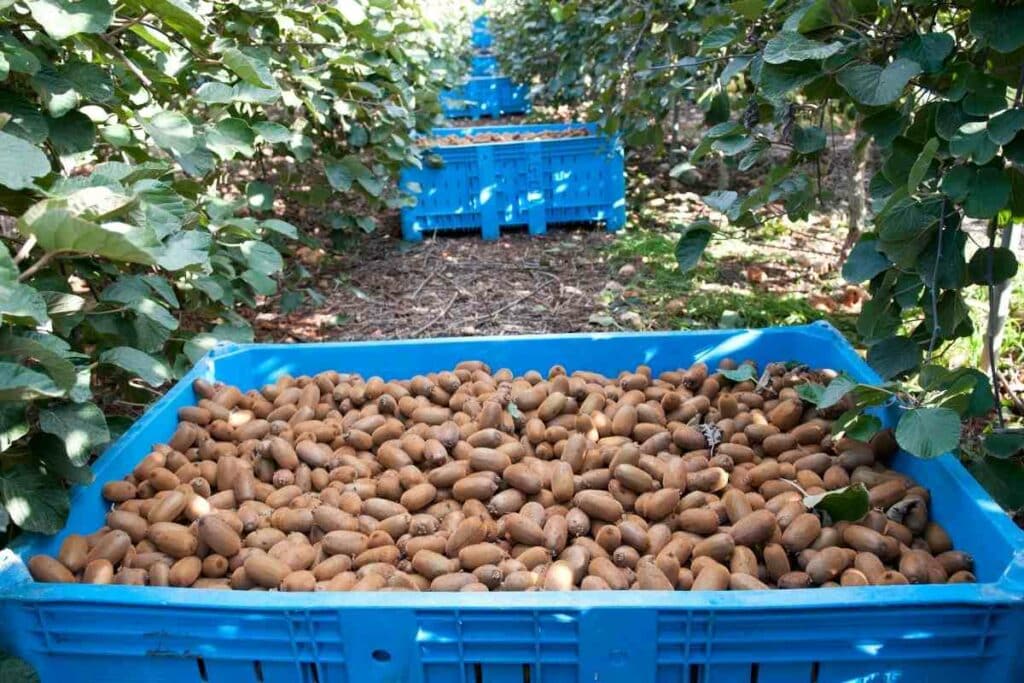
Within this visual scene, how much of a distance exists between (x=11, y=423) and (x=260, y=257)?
133cm

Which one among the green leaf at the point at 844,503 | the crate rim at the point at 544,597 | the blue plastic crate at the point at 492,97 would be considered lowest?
the blue plastic crate at the point at 492,97

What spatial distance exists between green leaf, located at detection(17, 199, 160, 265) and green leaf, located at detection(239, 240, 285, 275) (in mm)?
1317

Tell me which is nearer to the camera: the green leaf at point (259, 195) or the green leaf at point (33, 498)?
the green leaf at point (33, 498)

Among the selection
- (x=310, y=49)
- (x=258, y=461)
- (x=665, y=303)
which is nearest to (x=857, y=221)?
(x=665, y=303)

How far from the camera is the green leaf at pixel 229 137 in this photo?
7.43 feet

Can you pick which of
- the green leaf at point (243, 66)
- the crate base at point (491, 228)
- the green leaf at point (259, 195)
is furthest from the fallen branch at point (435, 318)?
the green leaf at point (243, 66)

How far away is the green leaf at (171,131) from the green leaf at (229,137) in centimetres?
25

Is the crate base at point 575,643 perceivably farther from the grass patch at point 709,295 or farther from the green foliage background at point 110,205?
the grass patch at point 709,295

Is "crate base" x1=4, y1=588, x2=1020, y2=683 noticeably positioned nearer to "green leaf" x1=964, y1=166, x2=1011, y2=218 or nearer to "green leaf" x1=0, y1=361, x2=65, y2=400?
"green leaf" x1=0, y1=361, x2=65, y2=400

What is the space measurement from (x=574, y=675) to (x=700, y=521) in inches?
19.2

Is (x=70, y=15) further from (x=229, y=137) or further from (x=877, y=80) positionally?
(x=877, y=80)

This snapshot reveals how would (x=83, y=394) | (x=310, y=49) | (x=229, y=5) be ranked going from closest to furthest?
(x=83, y=394), (x=229, y=5), (x=310, y=49)

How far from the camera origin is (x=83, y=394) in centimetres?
147

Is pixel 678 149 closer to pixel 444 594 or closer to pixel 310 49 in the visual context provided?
pixel 310 49
